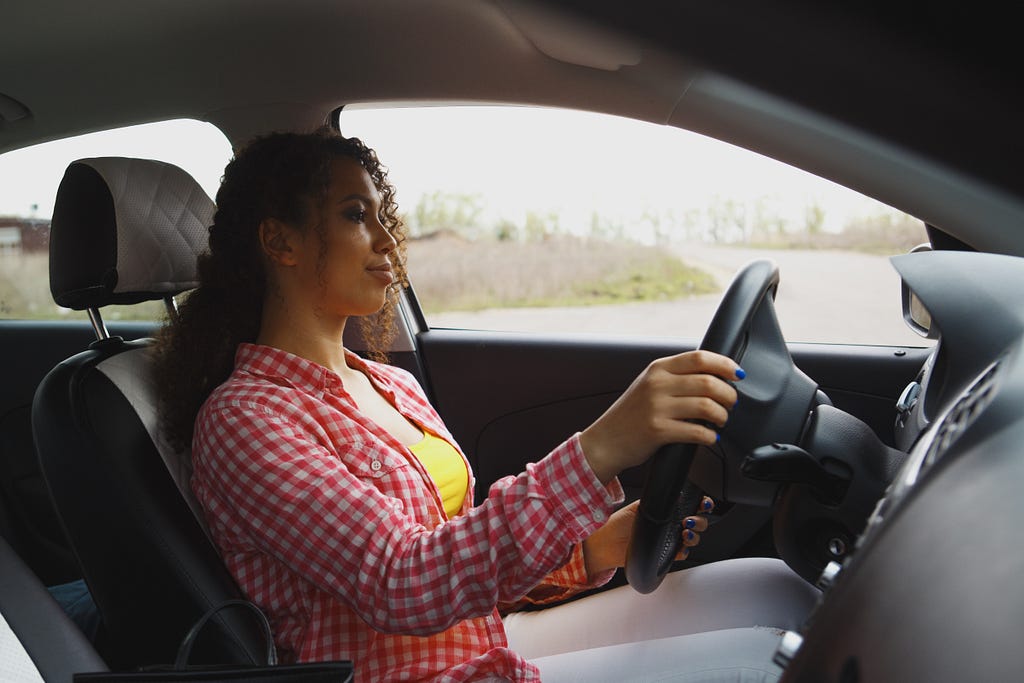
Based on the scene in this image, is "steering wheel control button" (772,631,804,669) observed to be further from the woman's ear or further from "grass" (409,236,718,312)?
"grass" (409,236,718,312)

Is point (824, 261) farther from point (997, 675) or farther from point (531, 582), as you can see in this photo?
point (997, 675)

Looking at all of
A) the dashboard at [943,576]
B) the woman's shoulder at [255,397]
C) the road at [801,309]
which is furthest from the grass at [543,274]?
the dashboard at [943,576]

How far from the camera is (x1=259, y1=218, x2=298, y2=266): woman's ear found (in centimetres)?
150

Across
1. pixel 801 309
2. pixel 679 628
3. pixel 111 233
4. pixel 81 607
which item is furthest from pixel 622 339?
pixel 81 607

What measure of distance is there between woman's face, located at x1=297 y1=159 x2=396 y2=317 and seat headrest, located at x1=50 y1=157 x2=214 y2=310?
0.26 metres

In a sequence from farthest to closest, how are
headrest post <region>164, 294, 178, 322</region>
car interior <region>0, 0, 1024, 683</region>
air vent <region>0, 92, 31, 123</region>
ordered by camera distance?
air vent <region>0, 92, 31, 123</region>
headrest post <region>164, 294, 178, 322</region>
car interior <region>0, 0, 1024, 683</region>

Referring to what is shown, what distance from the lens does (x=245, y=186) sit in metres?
1.56

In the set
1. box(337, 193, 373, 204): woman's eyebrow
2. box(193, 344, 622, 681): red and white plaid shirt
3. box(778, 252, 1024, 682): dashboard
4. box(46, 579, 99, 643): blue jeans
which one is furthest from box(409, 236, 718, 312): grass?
box(778, 252, 1024, 682): dashboard

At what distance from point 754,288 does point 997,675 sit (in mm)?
585

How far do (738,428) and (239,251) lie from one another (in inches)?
34.3

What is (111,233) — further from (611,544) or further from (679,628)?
(679,628)

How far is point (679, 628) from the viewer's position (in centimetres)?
139

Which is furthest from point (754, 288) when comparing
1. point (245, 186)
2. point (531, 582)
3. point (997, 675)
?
point (245, 186)

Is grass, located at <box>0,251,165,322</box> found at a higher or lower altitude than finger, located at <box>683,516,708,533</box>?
lower
